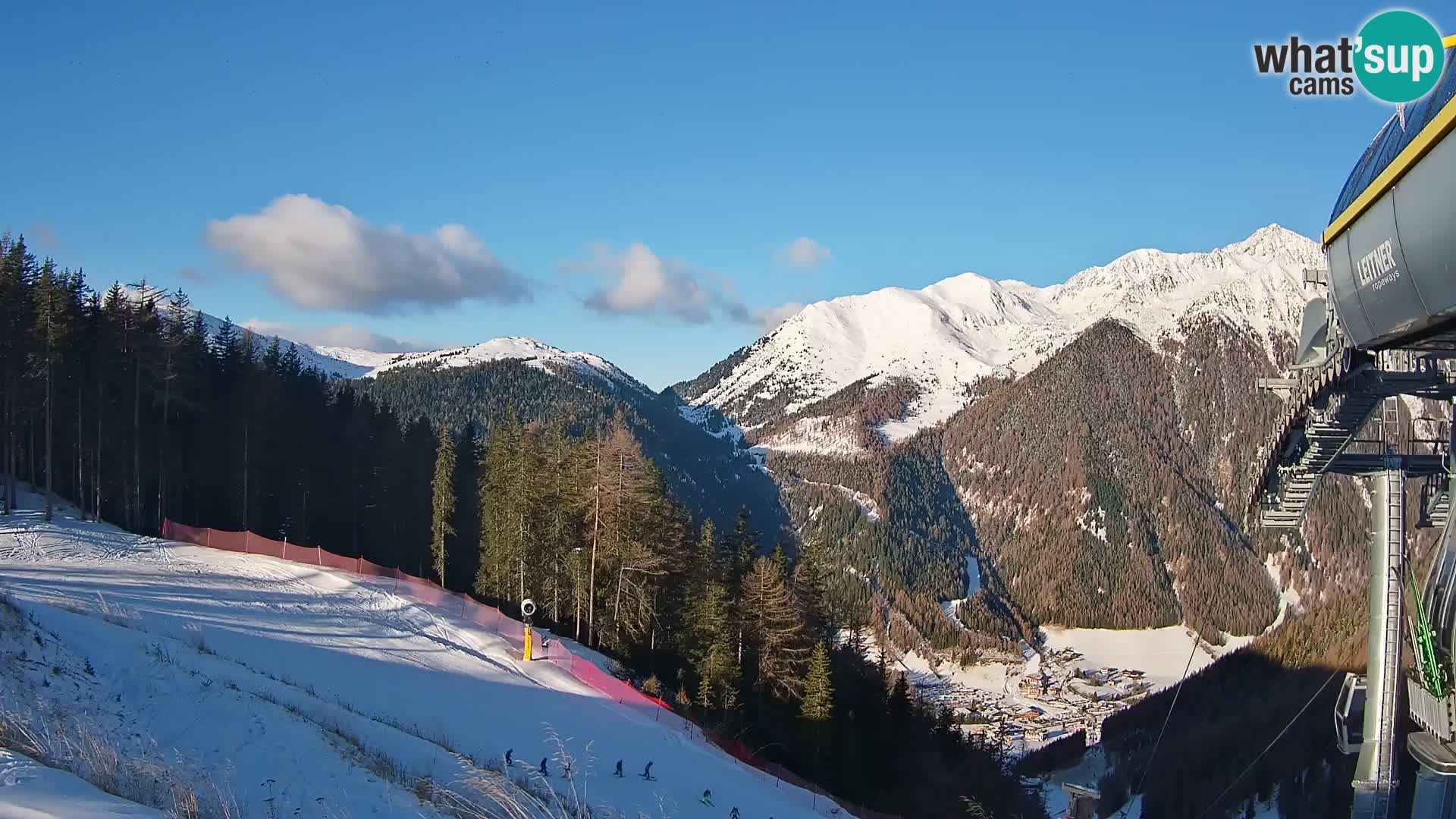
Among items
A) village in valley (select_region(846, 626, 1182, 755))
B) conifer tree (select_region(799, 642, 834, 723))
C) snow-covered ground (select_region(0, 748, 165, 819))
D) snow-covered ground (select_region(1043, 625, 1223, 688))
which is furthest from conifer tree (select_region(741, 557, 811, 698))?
snow-covered ground (select_region(1043, 625, 1223, 688))

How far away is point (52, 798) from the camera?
5.75 meters

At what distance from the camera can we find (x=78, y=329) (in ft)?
111

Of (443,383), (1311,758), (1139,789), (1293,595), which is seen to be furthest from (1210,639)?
(443,383)

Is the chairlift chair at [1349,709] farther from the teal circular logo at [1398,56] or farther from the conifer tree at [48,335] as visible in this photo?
the conifer tree at [48,335]

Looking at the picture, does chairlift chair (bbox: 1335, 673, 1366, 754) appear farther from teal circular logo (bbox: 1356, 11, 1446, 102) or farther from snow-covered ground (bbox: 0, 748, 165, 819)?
snow-covered ground (bbox: 0, 748, 165, 819)

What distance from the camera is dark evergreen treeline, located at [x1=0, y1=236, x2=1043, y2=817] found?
105 feet

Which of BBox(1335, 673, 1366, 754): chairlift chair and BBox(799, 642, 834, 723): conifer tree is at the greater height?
BBox(1335, 673, 1366, 754): chairlift chair

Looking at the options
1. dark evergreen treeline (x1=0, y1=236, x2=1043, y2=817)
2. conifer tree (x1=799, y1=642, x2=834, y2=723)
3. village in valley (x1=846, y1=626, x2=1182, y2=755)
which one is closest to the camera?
conifer tree (x1=799, y1=642, x2=834, y2=723)

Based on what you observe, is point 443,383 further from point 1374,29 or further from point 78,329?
point 1374,29

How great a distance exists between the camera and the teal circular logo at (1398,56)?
8.04 m

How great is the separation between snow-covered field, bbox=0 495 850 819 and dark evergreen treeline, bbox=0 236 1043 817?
560 cm

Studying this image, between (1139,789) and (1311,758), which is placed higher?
(1311,758)

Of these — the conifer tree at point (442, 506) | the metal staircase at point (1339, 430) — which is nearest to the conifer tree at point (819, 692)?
the metal staircase at point (1339, 430)

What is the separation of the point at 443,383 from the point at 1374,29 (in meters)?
189
